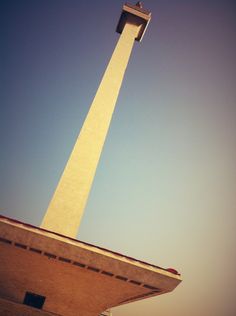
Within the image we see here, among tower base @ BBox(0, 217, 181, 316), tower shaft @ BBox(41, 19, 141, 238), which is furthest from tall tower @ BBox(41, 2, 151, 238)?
tower base @ BBox(0, 217, 181, 316)

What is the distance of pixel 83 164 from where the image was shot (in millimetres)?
10461

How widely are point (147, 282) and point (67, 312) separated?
2992 mm

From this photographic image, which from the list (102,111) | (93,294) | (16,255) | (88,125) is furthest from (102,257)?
(102,111)

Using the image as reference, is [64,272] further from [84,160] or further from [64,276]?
[84,160]

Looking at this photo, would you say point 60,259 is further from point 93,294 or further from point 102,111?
point 102,111

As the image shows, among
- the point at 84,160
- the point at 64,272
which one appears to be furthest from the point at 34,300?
the point at 84,160

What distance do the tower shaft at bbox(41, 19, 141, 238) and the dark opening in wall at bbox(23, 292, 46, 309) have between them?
205 centimetres

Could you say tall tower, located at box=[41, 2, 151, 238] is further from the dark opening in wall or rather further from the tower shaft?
the dark opening in wall

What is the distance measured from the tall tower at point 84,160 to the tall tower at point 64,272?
0.04 meters

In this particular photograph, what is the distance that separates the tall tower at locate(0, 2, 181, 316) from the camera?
6.48m

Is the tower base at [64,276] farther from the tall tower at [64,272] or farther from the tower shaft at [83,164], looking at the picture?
the tower shaft at [83,164]

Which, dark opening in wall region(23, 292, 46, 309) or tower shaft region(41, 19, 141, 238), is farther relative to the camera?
tower shaft region(41, 19, 141, 238)

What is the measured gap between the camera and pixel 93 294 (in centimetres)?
767

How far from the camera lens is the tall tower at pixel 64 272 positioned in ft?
21.3
